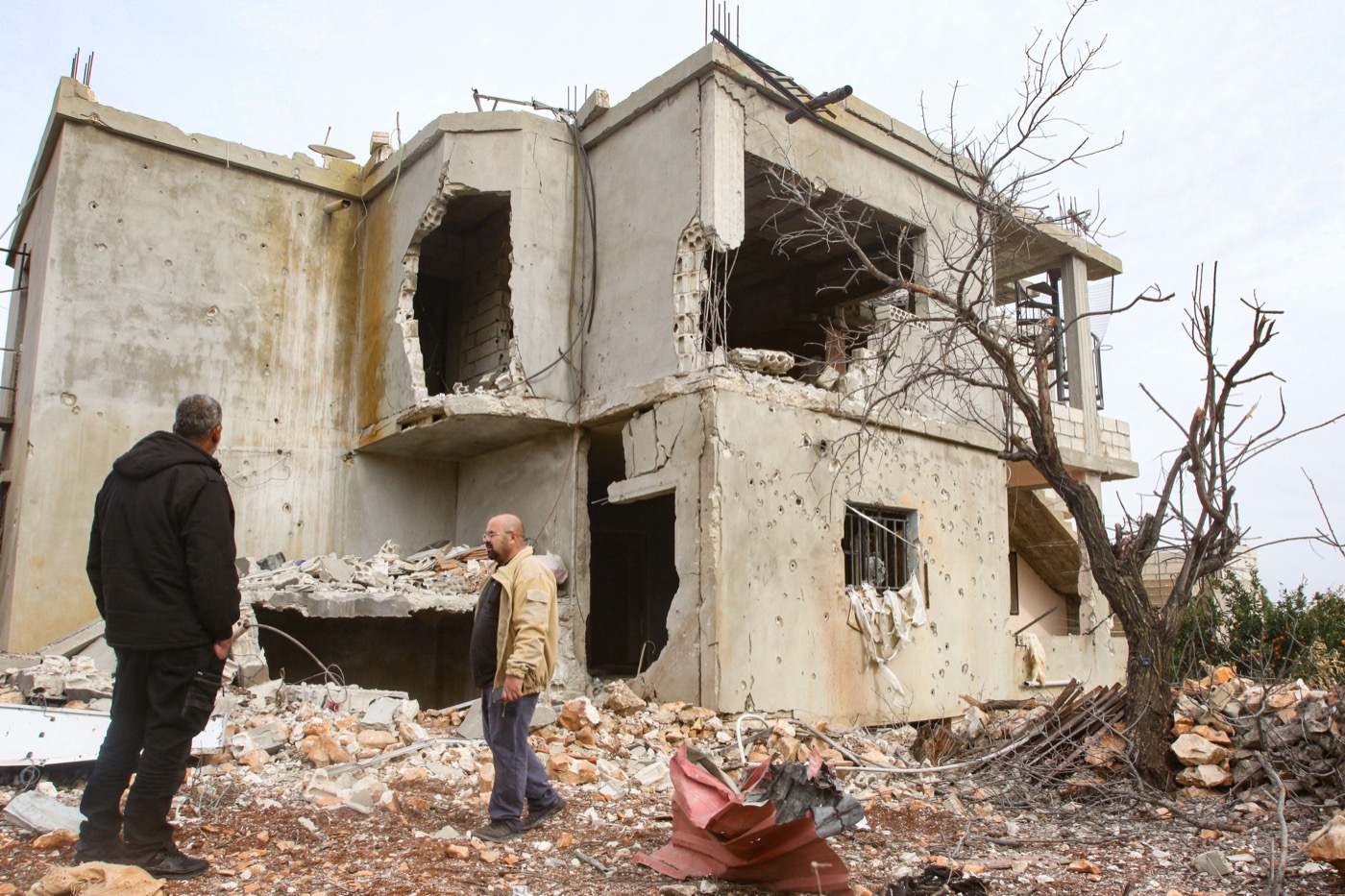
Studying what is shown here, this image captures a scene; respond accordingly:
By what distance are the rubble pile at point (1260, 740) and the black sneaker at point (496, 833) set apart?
12.9 ft

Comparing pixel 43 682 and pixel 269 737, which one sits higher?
pixel 43 682

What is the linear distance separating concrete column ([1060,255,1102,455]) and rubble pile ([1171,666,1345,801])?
27.0ft

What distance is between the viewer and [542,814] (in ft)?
16.3

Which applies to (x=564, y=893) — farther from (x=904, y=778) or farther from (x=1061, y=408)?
(x=1061, y=408)

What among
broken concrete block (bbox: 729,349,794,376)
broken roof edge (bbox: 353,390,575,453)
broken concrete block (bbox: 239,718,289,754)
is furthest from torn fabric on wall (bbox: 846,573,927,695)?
broken concrete block (bbox: 239,718,289,754)

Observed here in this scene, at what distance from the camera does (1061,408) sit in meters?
13.8

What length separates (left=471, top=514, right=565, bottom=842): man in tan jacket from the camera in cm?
471

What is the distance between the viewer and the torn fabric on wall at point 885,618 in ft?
31.4

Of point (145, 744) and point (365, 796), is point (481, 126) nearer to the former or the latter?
point (365, 796)

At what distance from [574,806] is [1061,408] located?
10.5 metres

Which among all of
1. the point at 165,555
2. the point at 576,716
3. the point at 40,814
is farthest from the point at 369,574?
the point at 165,555

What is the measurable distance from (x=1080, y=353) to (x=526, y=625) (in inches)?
459

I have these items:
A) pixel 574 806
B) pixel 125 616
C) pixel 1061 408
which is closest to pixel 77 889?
pixel 125 616

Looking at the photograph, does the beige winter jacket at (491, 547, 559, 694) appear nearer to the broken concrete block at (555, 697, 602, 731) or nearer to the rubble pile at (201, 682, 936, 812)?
the rubble pile at (201, 682, 936, 812)
